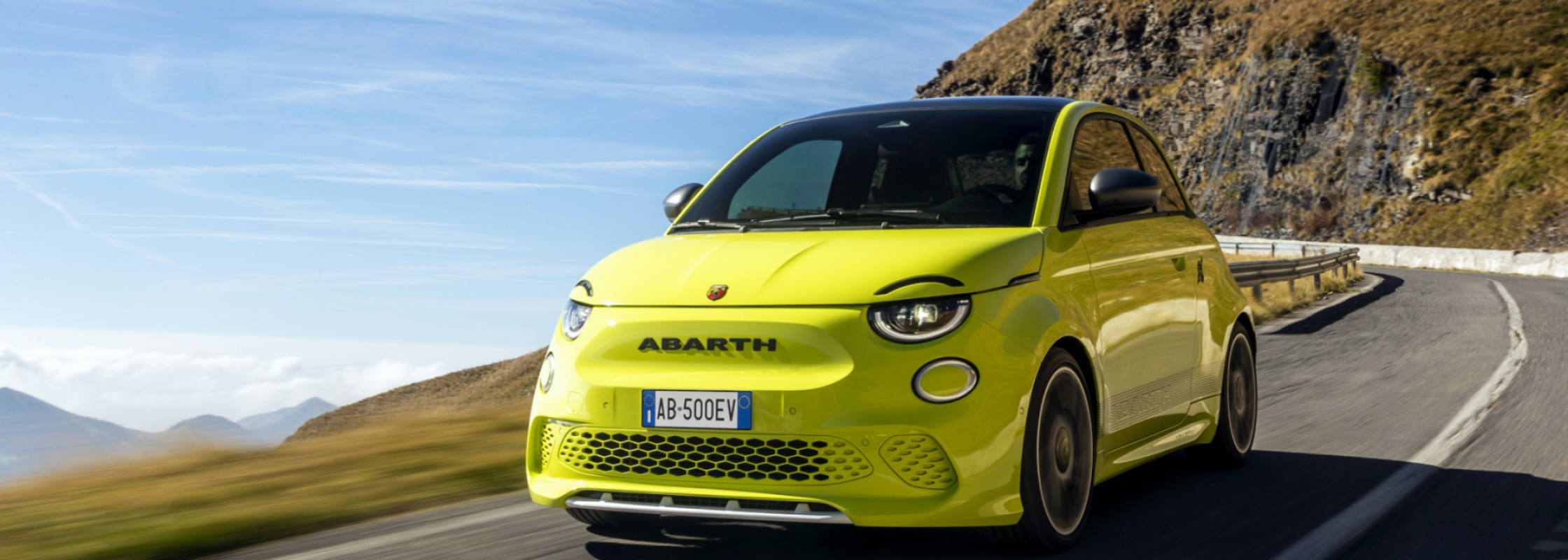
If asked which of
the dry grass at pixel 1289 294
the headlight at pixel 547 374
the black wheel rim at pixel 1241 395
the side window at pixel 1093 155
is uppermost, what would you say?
the side window at pixel 1093 155

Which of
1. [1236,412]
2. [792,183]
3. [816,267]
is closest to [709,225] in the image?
[792,183]

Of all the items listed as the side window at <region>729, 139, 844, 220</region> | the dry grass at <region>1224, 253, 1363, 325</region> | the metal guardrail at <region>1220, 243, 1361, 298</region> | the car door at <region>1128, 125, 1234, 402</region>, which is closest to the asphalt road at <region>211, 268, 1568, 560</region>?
the car door at <region>1128, 125, 1234, 402</region>

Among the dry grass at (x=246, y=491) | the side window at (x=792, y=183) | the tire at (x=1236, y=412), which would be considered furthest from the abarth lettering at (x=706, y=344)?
the tire at (x=1236, y=412)

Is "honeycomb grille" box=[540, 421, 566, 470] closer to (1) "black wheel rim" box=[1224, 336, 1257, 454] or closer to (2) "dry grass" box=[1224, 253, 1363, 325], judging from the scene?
(1) "black wheel rim" box=[1224, 336, 1257, 454]

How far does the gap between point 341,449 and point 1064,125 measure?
13.1 feet

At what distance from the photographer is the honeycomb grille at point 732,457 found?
3.67 m

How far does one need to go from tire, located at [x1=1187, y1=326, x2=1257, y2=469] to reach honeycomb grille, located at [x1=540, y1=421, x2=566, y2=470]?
3261 mm

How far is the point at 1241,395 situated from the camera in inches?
246

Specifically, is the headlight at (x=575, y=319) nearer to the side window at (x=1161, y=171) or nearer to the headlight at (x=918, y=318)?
the headlight at (x=918, y=318)

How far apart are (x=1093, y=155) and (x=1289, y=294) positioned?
55.8 feet

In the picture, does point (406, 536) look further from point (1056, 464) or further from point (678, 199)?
point (1056, 464)

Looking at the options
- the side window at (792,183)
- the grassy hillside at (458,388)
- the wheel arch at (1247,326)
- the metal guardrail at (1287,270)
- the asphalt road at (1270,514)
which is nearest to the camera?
the asphalt road at (1270,514)

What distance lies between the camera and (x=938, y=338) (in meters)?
3.67

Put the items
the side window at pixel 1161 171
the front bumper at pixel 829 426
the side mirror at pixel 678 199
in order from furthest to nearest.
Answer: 1. the side window at pixel 1161 171
2. the side mirror at pixel 678 199
3. the front bumper at pixel 829 426
